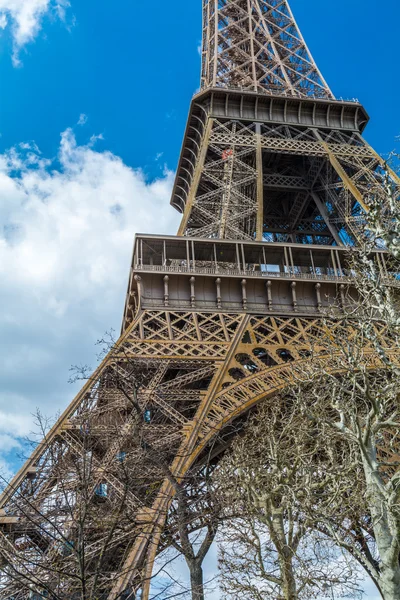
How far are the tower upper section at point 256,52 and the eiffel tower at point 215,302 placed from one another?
0.46 ft

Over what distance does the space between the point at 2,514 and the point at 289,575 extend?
672cm

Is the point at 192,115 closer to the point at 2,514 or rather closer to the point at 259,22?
the point at 259,22

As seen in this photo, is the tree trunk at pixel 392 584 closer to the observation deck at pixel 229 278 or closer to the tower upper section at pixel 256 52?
the observation deck at pixel 229 278

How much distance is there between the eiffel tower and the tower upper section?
0.14m

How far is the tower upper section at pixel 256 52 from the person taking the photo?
36812 mm

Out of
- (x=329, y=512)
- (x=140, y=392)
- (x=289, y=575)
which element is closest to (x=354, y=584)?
(x=289, y=575)

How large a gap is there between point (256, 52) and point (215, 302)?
78.7ft

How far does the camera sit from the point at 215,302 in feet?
75.3

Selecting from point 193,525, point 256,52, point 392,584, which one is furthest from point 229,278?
point 256,52

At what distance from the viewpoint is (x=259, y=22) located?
137ft

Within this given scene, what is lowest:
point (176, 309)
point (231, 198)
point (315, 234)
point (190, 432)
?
point (190, 432)

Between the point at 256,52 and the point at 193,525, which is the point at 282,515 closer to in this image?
the point at 193,525

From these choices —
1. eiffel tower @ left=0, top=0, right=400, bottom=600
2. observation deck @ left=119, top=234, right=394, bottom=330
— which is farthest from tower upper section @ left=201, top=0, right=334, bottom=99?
observation deck @ left=119, top=234, right=394, bottom=330

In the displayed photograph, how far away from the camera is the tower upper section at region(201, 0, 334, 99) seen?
36.8m
